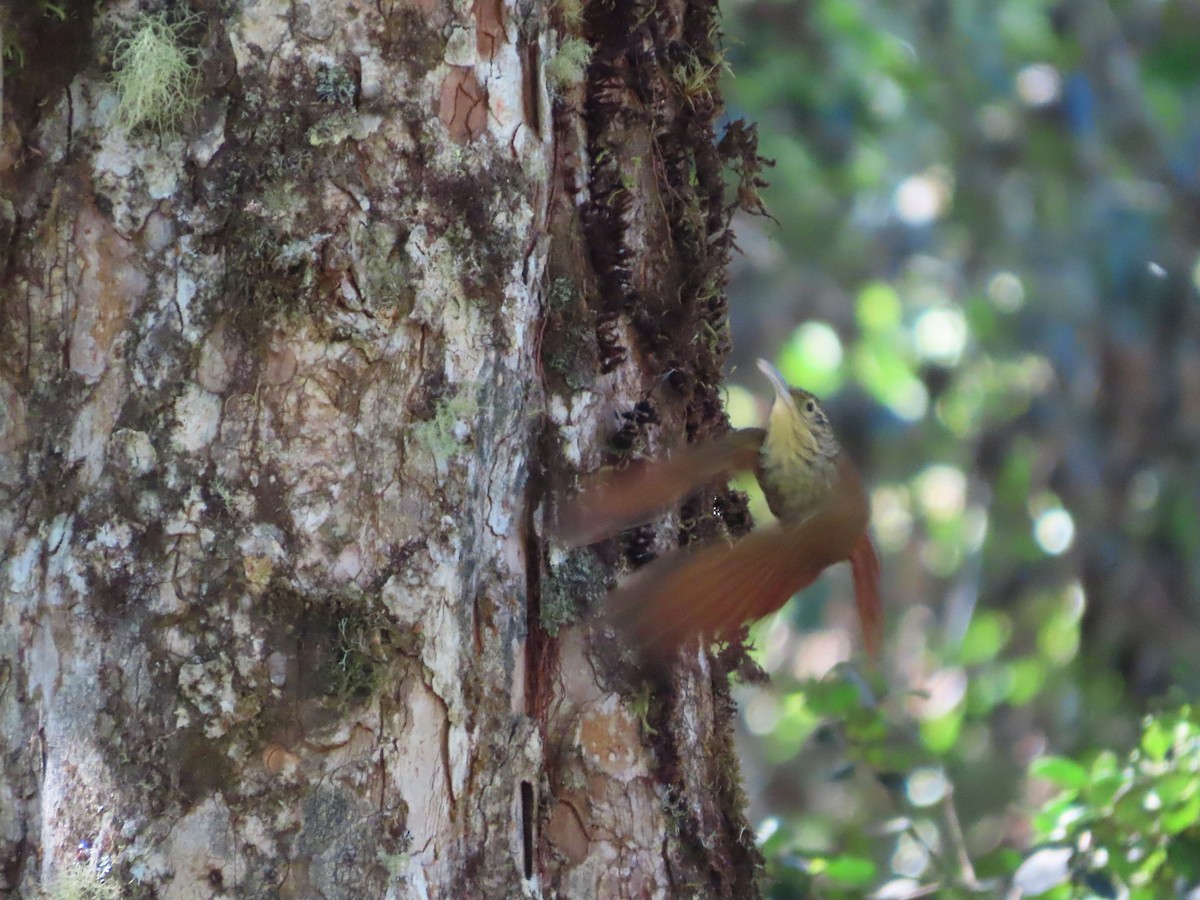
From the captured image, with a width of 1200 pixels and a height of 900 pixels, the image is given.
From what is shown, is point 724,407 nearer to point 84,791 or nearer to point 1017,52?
point 84,791

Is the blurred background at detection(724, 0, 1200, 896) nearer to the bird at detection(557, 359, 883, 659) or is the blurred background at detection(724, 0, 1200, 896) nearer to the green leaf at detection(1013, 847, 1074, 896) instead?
the green leaf at detection(1013, 847, 1074, 896)

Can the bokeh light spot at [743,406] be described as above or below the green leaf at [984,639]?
above

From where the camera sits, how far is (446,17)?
2.05 m

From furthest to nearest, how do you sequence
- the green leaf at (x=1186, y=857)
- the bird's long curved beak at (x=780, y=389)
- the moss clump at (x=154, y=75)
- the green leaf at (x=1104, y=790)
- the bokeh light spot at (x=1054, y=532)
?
the bokeh light spot at (x=1054, y=532) < the bird's long curved beak at (x=780, y=389) < the green leaf at (x=1104, y=790) < the green leaf at (x=1186, y=857) < the moss clump at (x=154, y=75)

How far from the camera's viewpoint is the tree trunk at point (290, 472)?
1.85 meters

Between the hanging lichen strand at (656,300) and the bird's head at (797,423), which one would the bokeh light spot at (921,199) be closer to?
the bird's head at (797,423)

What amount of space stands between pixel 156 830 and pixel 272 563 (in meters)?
0.37

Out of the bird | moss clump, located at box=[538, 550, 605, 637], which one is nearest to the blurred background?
the bird

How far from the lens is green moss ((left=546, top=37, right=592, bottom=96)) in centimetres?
217

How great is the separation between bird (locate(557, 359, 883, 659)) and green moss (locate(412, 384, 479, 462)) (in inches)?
8.4

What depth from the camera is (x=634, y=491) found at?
2160mm

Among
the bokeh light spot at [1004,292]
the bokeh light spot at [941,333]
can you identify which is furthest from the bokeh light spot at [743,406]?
the bokeh light spot at [1004,292]

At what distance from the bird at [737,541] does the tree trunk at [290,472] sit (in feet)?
0.19

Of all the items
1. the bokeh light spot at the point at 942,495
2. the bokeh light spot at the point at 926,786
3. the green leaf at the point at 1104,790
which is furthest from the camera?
the bokeh light spot at the point at 942,495
